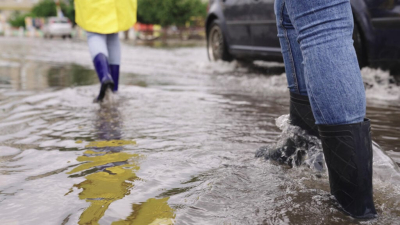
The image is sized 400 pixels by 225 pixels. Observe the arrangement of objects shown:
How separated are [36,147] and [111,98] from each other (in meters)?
1.82

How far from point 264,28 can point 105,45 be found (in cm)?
219

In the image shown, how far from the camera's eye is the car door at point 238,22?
6.29 metres

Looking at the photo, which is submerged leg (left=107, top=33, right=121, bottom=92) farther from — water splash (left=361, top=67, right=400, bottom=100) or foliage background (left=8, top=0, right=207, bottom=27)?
foliage background (left=8, top=0, right=207, bottom=27)

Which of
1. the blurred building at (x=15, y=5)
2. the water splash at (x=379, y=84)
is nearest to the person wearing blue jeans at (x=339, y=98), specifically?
the water splash at (x=379, y=84)

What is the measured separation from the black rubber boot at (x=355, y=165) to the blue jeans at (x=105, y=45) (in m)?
3.15

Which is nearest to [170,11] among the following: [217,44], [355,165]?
[217,44]

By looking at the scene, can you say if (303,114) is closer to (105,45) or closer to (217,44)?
(105,45)

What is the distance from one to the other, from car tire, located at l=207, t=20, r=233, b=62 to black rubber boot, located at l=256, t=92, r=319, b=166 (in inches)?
195

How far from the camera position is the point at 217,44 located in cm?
746

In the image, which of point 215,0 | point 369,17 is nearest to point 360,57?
point 369,17

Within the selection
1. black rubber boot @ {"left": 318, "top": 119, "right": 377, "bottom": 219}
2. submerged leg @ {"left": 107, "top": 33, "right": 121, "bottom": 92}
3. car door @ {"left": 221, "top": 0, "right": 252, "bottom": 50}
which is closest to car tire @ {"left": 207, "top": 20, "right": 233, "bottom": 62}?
car door @ {"left": 221, "top": 0, "right": 252, "bottom": 50}

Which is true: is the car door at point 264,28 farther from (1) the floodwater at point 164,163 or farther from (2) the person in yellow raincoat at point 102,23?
(2) the person in yellow raincoat at point 102,23

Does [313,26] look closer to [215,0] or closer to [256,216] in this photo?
[256,216]

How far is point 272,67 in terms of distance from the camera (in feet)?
24.2
